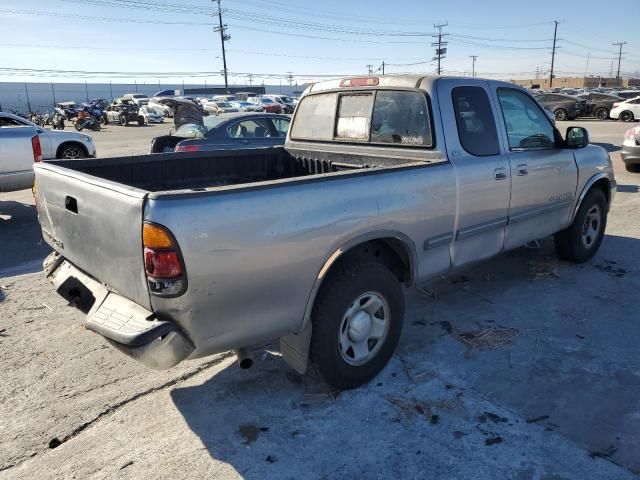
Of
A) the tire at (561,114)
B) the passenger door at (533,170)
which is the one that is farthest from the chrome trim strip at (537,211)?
the tire at (561,114)

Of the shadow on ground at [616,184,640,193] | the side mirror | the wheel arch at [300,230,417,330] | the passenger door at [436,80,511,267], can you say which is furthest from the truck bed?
the shadow on ground at [616,184,640,193]

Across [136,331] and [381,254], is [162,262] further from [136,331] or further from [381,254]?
[381,254]

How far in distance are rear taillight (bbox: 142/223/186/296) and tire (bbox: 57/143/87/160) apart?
366 inches

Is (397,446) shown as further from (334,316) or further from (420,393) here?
(334,316)

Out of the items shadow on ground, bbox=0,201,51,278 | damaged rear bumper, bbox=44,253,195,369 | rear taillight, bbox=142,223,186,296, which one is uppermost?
rear taillight, bbox=142,223,186,296

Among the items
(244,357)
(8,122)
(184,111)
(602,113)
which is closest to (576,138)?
(244,357)

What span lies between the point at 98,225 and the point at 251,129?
769 cm

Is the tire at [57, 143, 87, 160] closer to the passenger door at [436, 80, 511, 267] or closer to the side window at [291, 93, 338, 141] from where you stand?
the side window at [291, 93, 338, 141]

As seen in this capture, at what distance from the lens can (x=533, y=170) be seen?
A: 4539 millimetres

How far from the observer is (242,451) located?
9.25 feet

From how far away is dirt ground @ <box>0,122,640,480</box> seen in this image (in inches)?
107

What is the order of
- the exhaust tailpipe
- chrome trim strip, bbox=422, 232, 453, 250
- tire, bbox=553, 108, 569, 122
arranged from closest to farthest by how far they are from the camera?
the exhaust tailpipe < chrome trim strip, bbox=422, 232, 453, 250 < tire, bbox=553, 108, 569, 122

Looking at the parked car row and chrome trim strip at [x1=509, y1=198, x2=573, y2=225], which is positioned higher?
the parked car row

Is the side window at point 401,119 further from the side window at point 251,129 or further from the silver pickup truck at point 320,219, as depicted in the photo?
the side window at point 251,129
